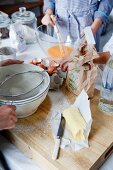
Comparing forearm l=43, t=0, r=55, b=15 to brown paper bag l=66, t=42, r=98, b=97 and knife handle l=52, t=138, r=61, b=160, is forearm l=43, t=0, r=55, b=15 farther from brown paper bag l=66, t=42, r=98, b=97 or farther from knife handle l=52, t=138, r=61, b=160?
knife handle l=52, t=138, r=61, b=160

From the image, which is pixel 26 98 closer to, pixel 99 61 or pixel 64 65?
pixel 64 65

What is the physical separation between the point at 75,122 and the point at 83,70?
0.60ft

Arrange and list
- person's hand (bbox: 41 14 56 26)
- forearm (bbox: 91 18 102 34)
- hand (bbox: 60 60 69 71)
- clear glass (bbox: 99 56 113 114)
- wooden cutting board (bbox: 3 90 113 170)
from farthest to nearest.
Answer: forearm (bbox: 91 18 102 34)
person's hand (bbox: 41 14 56 26)
hand (bbox: 60 60 69 71)
clear glass (bbox: 99 56 113 114)
wooden cutting board (bbox: 3 90 113 170)

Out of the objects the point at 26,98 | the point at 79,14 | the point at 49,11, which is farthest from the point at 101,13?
the point at 26,98

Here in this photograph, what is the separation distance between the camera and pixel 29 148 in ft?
1.99

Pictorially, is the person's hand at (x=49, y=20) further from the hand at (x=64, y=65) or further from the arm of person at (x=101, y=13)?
the hand at (x=64, y=65)

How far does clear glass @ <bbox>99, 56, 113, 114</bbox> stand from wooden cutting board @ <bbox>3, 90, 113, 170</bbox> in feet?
0.07

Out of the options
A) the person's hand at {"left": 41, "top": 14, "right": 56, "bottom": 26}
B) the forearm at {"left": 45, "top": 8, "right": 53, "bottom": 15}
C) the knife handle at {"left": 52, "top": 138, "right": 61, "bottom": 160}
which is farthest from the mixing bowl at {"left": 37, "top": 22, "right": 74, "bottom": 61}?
the knife handle at {"left": 52, "top": 138, "right": 61, "bottom": 160}

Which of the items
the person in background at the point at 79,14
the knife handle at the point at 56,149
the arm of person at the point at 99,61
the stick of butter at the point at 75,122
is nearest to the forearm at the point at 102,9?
the person in background at the point at 79,14

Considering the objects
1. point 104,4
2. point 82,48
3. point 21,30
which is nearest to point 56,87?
point 82,48

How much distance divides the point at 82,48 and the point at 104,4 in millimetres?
683

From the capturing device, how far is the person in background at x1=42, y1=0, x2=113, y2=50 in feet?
4.24

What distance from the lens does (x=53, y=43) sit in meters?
1.14

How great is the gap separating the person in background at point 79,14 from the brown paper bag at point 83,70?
21.2 inches
